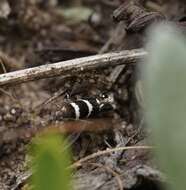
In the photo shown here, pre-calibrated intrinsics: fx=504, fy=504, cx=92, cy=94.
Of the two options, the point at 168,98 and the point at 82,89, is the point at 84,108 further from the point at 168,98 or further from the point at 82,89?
the point at 168,98

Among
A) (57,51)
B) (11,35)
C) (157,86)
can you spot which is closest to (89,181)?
(157,86)

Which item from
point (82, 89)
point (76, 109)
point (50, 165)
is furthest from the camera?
point (82, 89)

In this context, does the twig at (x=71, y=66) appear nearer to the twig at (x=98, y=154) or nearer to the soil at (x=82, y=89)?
the soil at (x=82, y=89)

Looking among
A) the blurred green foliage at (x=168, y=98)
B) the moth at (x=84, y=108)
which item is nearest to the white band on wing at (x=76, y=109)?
the moth at (x=84, y=108)

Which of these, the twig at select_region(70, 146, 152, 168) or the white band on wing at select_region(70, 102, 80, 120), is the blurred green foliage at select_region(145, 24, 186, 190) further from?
the white band on wing at select_region(70, 102, 80, 120)

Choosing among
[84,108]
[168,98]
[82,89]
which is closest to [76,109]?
[84,108]

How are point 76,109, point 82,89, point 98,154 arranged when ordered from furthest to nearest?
point 82,89 → point 76,109 → point 98,154
